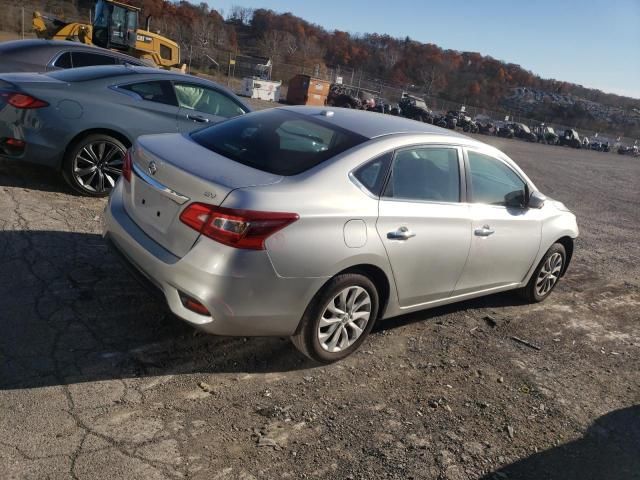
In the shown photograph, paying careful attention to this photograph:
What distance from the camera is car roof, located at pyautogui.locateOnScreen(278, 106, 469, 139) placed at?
13.1 feet

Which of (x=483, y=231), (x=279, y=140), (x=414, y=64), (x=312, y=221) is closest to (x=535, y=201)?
(x=483, y=231)

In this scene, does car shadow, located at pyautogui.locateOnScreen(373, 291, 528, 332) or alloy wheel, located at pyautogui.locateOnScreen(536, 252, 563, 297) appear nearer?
car shadow, located at pyautogui.locateOnScreen(373, 291, 528, 332)

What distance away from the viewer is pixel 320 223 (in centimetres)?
327

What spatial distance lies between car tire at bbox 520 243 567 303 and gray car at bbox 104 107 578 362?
89 centimetres

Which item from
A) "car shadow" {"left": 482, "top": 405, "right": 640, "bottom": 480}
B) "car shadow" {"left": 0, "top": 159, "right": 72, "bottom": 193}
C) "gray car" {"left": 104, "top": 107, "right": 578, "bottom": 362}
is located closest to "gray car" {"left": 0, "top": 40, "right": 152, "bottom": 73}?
"car shadow" {"left": 0, "top": 159, "right": 72, "bottom": 193}

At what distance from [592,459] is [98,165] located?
5425 mm

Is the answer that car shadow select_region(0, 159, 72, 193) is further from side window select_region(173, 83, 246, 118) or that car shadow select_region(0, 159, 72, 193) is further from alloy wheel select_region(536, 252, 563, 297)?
alloy wheel select_region(536, 252, 563, 297)

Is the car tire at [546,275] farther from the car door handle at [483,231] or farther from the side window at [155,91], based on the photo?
the side window at [155,91]

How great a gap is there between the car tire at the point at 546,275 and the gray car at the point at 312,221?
89 centimetres

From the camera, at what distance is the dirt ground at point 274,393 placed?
2.76 meters

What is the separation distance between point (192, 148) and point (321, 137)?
888mm

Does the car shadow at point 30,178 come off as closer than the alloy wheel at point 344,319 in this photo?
No

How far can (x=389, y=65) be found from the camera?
389 ft

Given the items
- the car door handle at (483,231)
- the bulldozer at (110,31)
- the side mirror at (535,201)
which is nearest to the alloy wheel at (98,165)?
the car door handle at (483,231)
